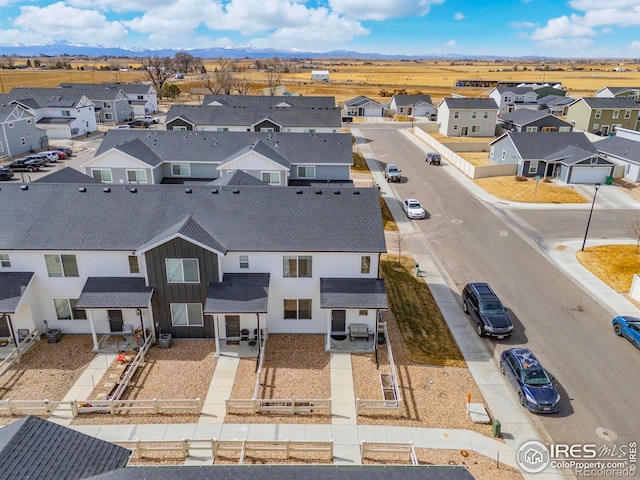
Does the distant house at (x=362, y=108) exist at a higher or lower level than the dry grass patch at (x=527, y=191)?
higher

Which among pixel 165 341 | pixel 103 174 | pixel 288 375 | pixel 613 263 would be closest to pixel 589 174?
pixel 613 263

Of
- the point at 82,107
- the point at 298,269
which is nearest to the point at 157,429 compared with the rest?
the point at 298,269

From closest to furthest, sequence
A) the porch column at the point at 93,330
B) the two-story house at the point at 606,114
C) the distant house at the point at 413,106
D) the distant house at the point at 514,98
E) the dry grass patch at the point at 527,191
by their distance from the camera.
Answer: the porch column at the point at 93,330 < the dry grass patch at the point at 527,191 < the two-story house at the point at 606,114 < the distant house at the point at 514,98 < the distant house at the point at 413,106

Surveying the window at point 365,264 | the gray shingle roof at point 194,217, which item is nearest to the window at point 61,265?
the gray shingle roof at point 194,217

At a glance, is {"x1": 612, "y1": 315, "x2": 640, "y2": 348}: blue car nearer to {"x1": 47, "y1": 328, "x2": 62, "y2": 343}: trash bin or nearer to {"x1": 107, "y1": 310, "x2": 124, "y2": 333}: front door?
{"x1": 107, "y1": 310, "x2": 124, "y2": 333}: front door

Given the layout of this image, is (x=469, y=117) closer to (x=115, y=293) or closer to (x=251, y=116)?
(x=251, y=116)

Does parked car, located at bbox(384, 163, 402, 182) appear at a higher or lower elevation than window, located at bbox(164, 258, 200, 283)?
lower

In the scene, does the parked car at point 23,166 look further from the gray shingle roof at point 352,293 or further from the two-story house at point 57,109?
the gray shingle roof at point 352,293

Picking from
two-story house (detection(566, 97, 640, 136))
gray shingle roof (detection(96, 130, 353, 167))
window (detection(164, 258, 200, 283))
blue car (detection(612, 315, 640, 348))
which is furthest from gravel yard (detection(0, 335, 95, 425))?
two-story house (detection(566, 97, 640, 136))
